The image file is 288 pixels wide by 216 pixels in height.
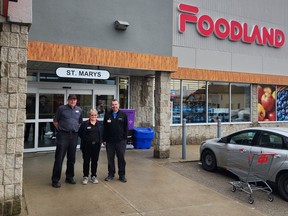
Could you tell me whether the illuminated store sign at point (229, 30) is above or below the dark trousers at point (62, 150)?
above

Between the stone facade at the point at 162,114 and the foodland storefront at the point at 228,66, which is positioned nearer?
the stone facade at the point at 162,114

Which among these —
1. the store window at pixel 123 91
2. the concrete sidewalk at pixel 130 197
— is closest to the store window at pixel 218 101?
the store window at pixel 123 91

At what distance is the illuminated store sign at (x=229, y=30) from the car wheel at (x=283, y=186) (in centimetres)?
830

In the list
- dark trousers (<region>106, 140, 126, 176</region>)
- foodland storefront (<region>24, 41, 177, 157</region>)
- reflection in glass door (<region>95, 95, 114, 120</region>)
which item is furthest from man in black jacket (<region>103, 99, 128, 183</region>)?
reflection in glass door (<region>95, 95, 114, 120</region>)

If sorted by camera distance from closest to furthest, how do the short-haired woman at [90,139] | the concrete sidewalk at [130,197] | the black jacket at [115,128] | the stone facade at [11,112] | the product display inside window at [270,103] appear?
the stone facade at [11,112]
the concrete sidewalk at [130,197]
the short-haired woman at [90,139]
the black jacket at [115,128]
the product display inside window at [270,103]

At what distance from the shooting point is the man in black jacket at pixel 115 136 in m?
6.60

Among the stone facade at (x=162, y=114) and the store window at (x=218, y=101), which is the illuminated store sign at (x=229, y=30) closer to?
the store window at (x=218, y=101)

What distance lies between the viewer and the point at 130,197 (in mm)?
5625

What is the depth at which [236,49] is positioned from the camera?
566 inches

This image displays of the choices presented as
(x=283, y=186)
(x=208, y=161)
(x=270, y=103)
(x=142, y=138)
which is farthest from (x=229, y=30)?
(x=283, y=186)

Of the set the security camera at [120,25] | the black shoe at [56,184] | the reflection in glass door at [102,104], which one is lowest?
the black shoe at [56,184]

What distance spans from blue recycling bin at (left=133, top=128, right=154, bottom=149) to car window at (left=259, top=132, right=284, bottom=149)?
488 centimetres

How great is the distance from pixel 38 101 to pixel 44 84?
619 millimetres

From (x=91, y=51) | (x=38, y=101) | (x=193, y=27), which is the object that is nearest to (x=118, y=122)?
(x=91, y=51)
